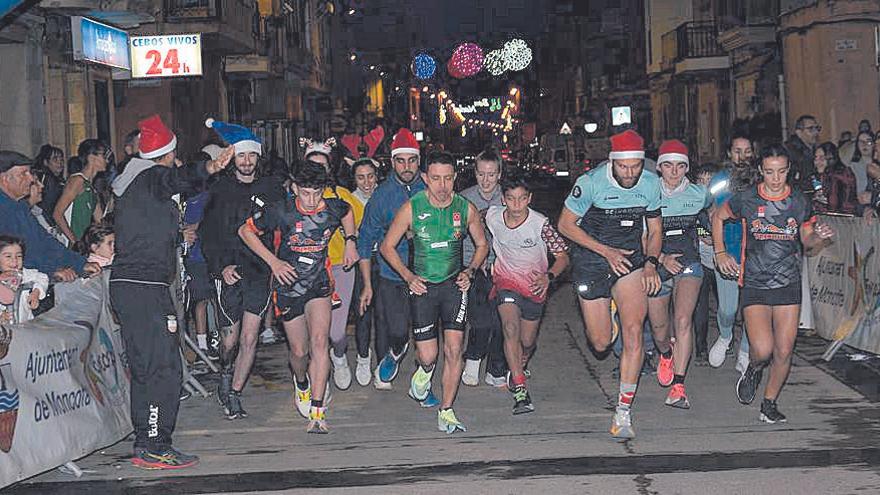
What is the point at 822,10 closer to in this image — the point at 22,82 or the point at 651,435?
the point at 22,82

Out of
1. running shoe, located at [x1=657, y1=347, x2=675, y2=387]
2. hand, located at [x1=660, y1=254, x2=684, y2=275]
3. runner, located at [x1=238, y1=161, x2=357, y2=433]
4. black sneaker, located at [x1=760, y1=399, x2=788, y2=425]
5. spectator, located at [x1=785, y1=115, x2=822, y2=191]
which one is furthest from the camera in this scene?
spectator, located at [x1=785, y1=115, x2=822, y2=191]

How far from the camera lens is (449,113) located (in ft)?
399

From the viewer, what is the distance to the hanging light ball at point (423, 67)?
4662cm

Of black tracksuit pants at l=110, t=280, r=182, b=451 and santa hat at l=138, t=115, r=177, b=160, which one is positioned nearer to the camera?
black tracksuit pants at l=110, t=280, r=182, b=451

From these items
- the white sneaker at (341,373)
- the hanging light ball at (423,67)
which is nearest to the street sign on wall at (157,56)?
the white sneaker at (341,373)

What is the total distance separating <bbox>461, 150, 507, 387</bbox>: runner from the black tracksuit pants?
307 cm

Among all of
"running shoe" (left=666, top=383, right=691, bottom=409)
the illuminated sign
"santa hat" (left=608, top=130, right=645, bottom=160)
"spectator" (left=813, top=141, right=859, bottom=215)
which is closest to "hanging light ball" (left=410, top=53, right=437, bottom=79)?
the illuminated sign

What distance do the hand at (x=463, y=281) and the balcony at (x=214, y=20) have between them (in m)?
20.1

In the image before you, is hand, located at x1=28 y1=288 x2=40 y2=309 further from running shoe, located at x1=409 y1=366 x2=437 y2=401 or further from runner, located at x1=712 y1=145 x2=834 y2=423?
runner, located at x1=712 y1=145 x2=834 y2=423

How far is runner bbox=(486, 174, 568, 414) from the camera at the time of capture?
33.2ft

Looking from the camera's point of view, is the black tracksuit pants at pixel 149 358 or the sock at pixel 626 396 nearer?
the black tracksuit pants at pixel 149 358

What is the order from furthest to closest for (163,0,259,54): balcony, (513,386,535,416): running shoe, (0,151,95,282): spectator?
(163,0,259,54): balcony < (513,386,535,416): running shoe < (0,151,95,282): spectator

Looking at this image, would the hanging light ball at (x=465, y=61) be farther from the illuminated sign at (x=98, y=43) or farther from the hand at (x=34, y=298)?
the hand at (x=34, y=298)

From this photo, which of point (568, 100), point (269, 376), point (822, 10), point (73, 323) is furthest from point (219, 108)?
point (568, 100)
